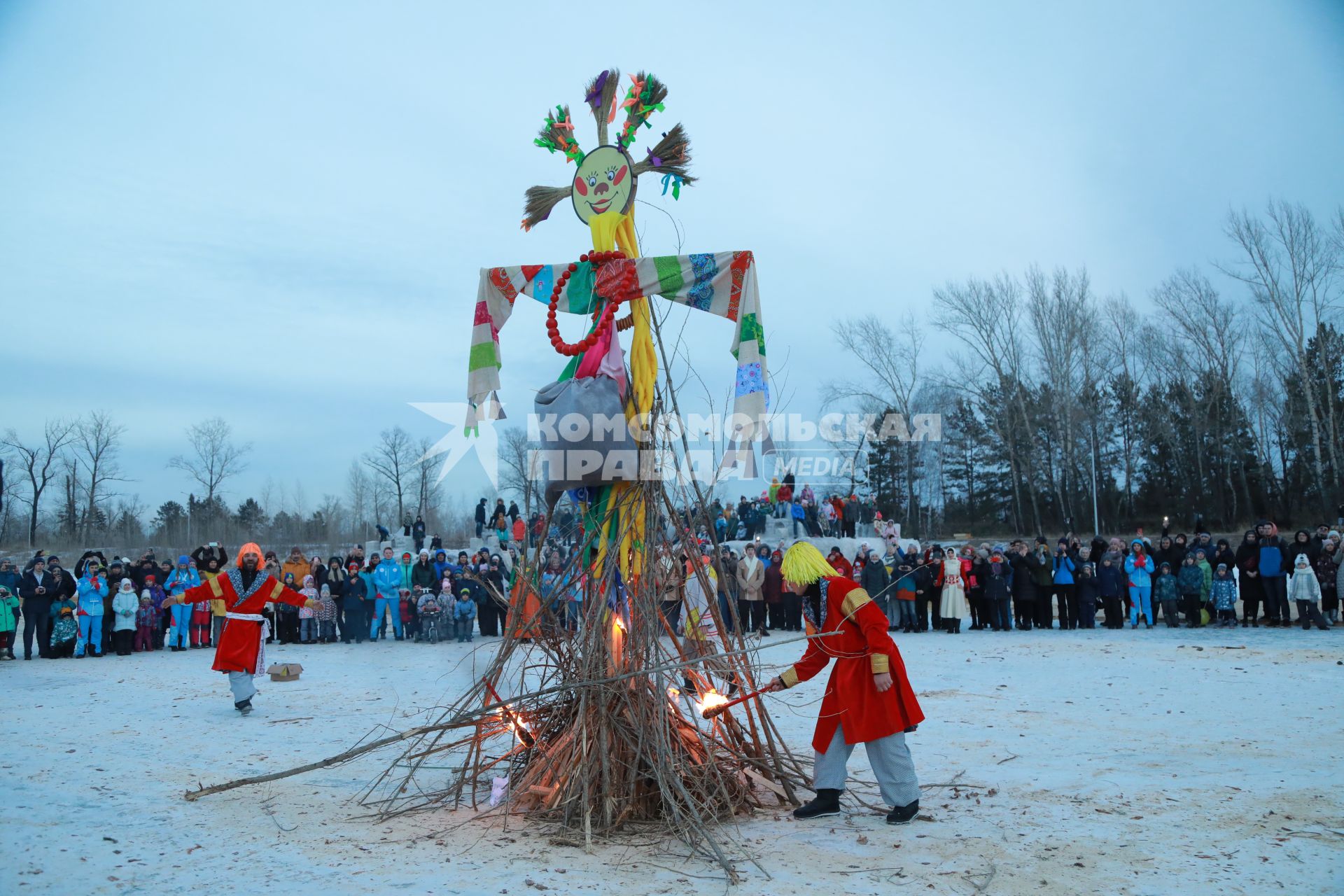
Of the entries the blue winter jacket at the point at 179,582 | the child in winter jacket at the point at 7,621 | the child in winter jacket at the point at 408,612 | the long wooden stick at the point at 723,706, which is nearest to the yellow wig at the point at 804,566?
the long wooden stick at the point at 723,706

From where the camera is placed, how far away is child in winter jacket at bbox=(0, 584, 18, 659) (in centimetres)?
1192

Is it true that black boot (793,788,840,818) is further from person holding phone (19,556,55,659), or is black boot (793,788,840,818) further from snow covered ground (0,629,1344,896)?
person holding phone (19,556,55,659)

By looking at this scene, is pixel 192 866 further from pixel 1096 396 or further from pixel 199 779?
pixel 1096 396

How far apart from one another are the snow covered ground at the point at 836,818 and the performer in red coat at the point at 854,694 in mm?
179

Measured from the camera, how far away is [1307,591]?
12.4 metres

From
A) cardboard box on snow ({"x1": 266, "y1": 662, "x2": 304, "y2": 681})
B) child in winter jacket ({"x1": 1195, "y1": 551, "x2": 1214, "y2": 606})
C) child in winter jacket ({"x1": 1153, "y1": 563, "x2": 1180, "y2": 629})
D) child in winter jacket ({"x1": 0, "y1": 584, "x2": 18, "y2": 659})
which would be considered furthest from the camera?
child in winter jacket ({"x1": 1153, "y1": 563, "x2": 1180, "y2": 629})

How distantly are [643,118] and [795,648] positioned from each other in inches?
316

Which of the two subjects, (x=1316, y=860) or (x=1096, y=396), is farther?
(x=1096, y=396)

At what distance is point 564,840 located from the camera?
4273 mm

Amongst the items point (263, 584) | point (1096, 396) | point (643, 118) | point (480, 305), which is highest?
point (1096, 396)

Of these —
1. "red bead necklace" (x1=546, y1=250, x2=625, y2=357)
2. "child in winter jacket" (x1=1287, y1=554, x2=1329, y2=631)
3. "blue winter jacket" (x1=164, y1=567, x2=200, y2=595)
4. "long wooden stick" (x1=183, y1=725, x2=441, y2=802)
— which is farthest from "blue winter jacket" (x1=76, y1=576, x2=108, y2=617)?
"child in winter jacket" (x1=1287, y1=554, x2=1329, y2=631)

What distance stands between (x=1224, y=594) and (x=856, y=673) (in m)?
10.9

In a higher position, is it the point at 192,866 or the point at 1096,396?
the point at 1096,396

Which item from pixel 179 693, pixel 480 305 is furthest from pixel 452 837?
pixel 179 693
